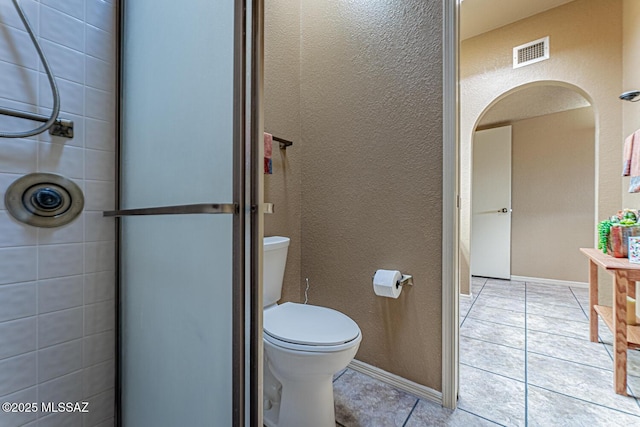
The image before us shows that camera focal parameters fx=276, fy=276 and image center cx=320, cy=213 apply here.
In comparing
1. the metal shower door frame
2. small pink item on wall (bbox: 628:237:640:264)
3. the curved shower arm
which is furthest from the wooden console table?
the curved shower arm

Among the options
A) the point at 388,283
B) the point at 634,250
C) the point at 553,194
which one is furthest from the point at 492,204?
the point at 388,283

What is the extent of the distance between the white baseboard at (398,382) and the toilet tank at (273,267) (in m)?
0.65

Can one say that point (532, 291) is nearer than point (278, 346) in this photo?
No

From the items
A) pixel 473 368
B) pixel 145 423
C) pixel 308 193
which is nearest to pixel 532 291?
pixel 473 368

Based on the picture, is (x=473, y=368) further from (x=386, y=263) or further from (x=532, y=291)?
(x=532, y=291)

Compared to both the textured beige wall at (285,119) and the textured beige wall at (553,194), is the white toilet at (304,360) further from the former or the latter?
the textured beige wall at (553,194)

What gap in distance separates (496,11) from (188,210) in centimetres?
307

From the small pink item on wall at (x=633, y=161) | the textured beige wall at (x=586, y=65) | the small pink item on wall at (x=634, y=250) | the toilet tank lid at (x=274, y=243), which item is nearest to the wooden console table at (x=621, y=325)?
the small pink item on wall at (x=634, y=250)

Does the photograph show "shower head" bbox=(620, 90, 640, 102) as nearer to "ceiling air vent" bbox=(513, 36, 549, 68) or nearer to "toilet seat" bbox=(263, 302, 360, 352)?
"ceiling air vent" bbox=(513, 36, 549, 68)

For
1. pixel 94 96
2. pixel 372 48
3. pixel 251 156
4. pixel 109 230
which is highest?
pixel 372 48

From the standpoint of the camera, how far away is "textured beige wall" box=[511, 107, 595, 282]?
3367mm

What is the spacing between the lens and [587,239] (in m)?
3.37

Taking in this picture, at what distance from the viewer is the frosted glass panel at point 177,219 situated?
64 centimetres

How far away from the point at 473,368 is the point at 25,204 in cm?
218
